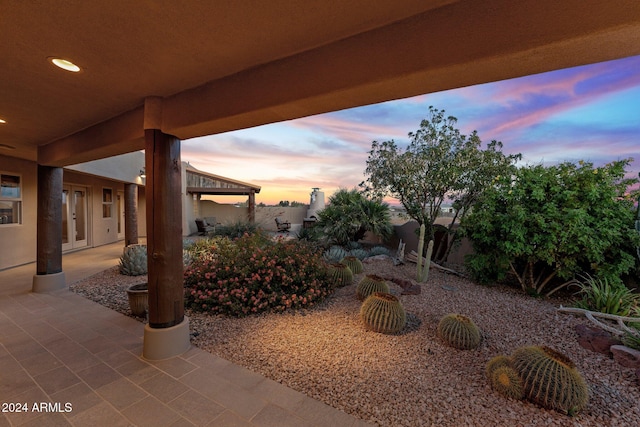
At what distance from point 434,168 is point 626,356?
463 centimetres

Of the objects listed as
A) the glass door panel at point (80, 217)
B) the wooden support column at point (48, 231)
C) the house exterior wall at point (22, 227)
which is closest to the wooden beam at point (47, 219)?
the wooden support column at point (48, 231)

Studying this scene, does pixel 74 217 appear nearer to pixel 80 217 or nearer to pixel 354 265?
pixel 80 217

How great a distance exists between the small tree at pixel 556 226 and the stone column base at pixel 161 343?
4.87 meters

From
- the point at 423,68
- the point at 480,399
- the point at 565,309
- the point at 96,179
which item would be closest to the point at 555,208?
the point at 565,309

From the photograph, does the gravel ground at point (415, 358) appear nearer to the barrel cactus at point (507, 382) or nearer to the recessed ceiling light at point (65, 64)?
the barrel cactus at point (507, 382)

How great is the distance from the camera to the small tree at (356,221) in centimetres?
823

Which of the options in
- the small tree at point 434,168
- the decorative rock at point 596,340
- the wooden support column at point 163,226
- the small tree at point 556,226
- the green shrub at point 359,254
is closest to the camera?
the wooden support column at point 163,226

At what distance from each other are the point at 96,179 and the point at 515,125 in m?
11.6

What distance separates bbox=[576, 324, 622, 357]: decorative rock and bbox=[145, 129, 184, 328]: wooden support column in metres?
4.27

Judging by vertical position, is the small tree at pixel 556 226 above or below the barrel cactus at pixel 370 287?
above

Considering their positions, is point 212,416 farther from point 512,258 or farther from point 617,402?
point 512,258

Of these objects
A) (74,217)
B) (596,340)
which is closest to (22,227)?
(74,217)

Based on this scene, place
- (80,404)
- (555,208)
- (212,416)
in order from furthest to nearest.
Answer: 1. (555,208)
2. (80,404)
3. (212,416)

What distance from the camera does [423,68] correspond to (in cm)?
137
